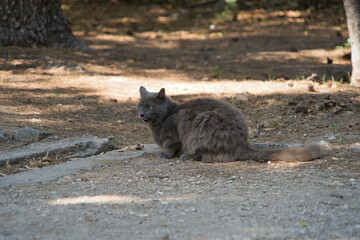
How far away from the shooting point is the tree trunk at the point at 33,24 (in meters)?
9.23

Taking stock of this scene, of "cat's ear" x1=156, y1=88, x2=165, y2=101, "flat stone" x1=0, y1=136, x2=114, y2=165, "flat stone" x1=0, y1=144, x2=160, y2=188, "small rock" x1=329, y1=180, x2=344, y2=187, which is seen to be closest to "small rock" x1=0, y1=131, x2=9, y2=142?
"flat stone" x1=0, y1=136, x2=114, y2=165

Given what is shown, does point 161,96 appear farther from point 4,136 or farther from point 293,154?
point 4,136

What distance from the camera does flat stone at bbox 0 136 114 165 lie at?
4971 mm

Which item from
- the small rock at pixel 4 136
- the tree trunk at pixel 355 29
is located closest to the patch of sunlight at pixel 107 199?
the small rock at pixel 4 136

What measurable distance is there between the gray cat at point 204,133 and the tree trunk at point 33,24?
16.5 feet

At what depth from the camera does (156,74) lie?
30.9ft

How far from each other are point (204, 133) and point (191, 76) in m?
4.42

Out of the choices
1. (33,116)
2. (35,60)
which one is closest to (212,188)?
(33,116)

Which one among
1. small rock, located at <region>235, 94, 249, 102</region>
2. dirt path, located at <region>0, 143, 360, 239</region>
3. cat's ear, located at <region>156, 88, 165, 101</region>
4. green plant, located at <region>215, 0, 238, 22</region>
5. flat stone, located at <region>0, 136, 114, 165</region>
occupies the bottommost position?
dirt path, located at <region>0, 143, 360, 239</region>

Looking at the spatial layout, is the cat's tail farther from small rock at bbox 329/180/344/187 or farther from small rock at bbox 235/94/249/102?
small rock at bbox 235/94/249/102

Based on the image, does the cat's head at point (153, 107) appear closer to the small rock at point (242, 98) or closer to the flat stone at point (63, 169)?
the flat stone at point (63, 169)

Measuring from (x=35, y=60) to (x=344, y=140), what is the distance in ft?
20.9

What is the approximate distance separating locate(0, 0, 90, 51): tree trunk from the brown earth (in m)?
0.31

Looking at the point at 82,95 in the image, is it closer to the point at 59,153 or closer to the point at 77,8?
the point at 59,153
